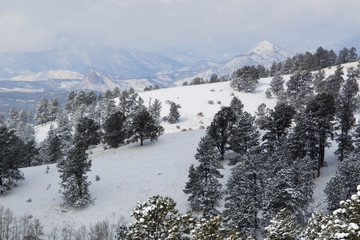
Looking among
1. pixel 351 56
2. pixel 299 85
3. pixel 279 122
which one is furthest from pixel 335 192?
pixel 351 56

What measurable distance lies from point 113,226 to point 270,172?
66.8 ft

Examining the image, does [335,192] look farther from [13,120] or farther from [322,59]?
[13,120]

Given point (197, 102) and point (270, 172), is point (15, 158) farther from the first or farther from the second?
point (197, 102)

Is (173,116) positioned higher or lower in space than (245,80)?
lower

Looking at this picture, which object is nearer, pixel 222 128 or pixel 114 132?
pixel 222 128

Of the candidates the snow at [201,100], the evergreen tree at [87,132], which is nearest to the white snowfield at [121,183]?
the evergreen tree at [87,132]

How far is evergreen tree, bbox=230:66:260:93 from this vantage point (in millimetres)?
107412

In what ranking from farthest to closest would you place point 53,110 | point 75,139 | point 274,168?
point 53,110
point 75,139
point 274,168

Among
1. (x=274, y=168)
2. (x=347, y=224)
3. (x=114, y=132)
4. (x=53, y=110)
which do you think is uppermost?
(x=53, y=110)

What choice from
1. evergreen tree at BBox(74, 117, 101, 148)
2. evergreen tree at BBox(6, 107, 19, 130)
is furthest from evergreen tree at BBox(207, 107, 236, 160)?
evergreen tree at BBox(6, 107, 19, 130)

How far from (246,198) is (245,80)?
3441 inches

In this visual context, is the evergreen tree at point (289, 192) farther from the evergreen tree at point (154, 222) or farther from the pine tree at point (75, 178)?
the pine tree at point (75, 178)

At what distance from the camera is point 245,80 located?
108562 millimetres

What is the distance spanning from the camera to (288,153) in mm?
35938
